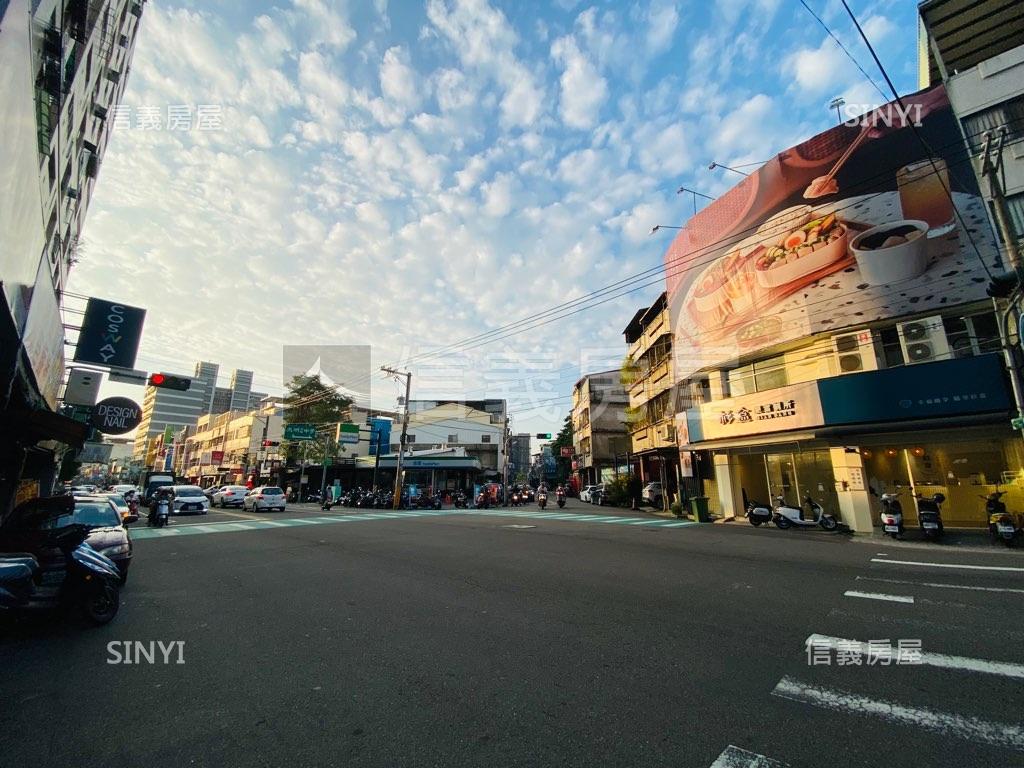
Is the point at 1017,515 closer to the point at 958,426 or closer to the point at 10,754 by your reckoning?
the point at 958,426

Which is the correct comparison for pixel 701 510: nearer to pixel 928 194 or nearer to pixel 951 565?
pixel 951 565

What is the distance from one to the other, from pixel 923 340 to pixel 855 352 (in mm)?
1753

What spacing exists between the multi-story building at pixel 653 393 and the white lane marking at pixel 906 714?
2053cm

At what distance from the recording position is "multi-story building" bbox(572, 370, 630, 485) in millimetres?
46625

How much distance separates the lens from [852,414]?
13672 mm

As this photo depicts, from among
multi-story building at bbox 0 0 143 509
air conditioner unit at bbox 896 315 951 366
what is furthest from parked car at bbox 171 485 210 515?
air conditioner unit at bbox 896 315 951 366

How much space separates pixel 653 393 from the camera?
27875 mm

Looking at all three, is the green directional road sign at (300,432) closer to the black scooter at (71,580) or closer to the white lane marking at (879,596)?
the black scooter at (71,580)

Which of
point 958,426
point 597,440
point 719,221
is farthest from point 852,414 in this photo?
point 597,440

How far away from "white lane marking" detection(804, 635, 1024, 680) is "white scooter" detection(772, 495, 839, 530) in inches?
488

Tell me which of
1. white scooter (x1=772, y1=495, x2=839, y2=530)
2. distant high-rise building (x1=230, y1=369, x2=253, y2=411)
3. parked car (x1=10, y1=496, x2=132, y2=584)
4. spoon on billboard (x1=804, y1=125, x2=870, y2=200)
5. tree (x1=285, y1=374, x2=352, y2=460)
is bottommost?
white scooter (x1=772, y1=495, x2=839, y2=530)

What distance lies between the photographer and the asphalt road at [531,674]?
2584 mm

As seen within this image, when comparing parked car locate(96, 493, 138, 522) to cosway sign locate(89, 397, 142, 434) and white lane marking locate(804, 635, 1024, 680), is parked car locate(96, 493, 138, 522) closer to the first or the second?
cosway sign locate(89, 397, 142, 434)

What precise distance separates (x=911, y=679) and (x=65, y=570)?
8.56 metres
